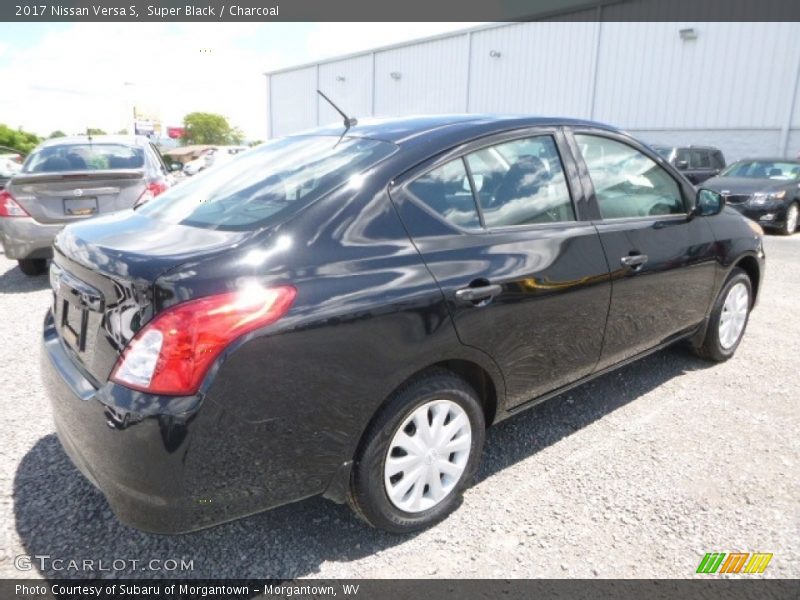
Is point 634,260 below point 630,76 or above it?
below

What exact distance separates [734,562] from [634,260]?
146 centimetres

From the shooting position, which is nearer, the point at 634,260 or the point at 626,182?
the point at 634,260

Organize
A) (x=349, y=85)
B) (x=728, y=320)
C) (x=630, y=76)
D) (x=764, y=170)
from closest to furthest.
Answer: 1. (x=728, y=320)
2. (x=764, y=170)
3. (x=630, y=76)
4. (x=349, y=85)

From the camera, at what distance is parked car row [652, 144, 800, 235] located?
36.0ft

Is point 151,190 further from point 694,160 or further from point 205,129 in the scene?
point 205,129

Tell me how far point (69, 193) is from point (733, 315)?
6114 millimetres

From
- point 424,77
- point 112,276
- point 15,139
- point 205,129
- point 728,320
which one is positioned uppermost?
point 205,129

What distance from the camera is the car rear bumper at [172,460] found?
174 cm

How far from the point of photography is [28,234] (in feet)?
19.3

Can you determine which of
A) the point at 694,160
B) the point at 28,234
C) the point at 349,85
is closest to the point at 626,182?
the point at 28,234

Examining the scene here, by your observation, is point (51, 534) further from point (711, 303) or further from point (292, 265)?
point (711, 303)

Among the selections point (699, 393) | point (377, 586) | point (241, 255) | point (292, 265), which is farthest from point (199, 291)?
point (699, 393)
